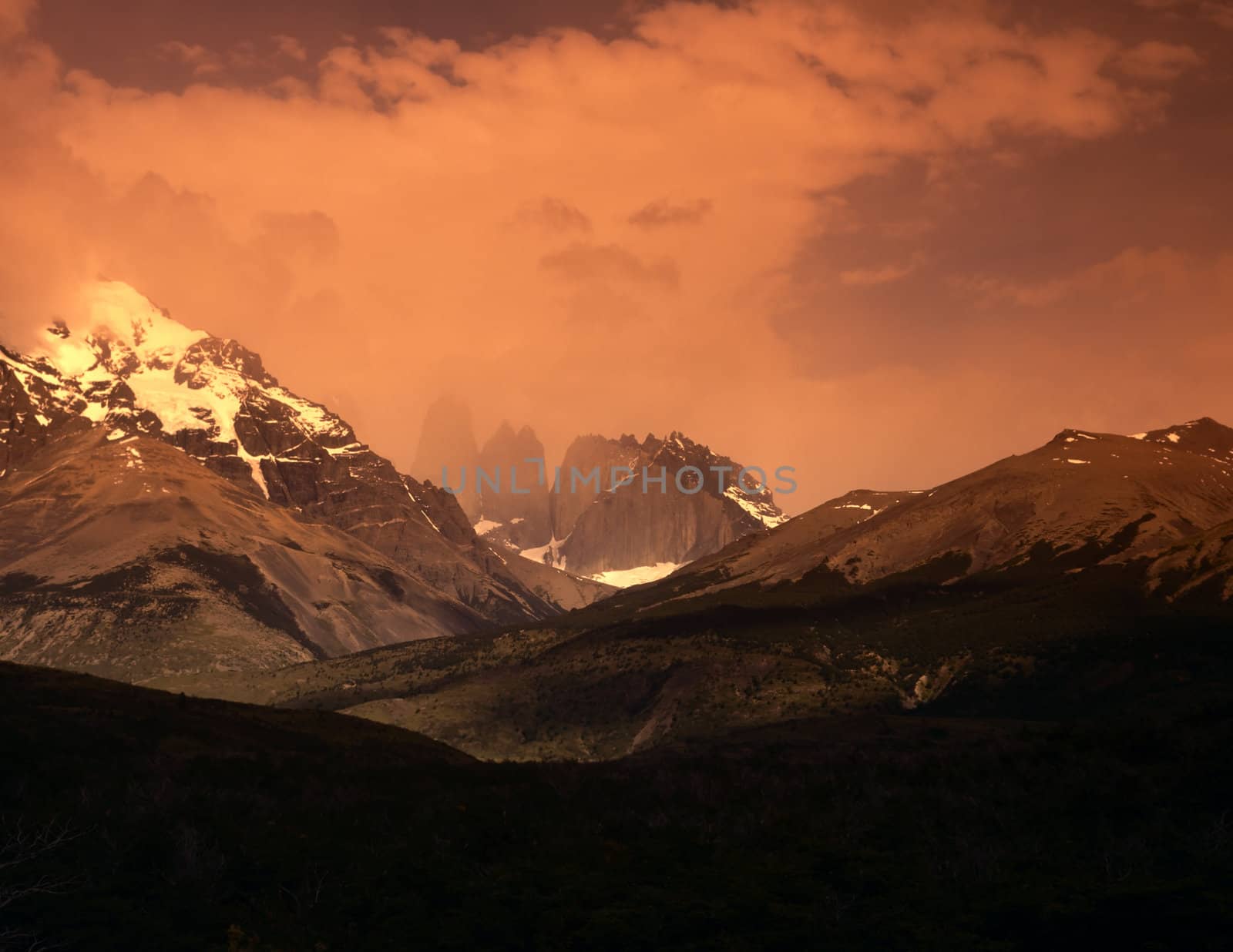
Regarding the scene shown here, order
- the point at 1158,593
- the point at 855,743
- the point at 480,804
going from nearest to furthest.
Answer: the point at 480,804, the point at 855,743, the point at 1158,593

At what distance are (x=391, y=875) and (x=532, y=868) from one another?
4587 millimetres

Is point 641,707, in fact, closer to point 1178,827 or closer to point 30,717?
point 30,717

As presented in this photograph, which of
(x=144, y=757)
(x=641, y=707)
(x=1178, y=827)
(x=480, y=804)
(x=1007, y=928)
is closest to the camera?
(x=1007, y=928)

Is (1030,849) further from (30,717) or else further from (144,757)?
(30,717)

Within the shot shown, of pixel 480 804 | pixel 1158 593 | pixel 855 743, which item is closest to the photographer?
pixel 480 804

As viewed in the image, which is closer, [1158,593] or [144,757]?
[144,757]

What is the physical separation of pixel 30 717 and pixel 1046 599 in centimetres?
17239

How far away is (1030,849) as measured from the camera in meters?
38.1

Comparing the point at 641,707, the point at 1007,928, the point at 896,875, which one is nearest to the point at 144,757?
the point at 896,875

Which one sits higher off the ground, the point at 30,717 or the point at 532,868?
the point at 30,717

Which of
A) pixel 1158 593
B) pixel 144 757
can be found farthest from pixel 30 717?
pixel 1158 593

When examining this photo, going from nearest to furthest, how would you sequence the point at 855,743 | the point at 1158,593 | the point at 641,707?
the point at 855,743 → the point at 1158,593 → the point at 641,707

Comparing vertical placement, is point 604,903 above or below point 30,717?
below

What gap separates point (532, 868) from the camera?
3794 centimetres
